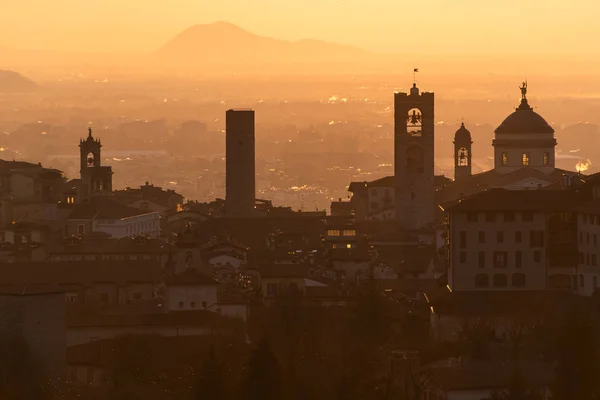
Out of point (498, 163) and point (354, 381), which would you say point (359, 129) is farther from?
point (354, 381)

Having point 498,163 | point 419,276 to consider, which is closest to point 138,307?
point 419,276

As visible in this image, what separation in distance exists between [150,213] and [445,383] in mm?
57405

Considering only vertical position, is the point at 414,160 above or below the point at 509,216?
above

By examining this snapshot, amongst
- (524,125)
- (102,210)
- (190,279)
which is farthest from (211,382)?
(524,125)

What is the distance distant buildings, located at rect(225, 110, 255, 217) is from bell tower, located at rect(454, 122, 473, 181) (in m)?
8.73

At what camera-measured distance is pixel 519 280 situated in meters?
68.6

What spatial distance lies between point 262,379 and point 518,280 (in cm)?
2035

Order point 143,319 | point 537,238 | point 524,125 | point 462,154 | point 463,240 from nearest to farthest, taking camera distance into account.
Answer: point 143,319
point 537,238
point 463,240
point 524,125
point 462,154

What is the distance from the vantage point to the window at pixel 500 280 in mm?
68562

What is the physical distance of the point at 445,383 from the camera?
1983 inches

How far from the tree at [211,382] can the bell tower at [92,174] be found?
196ft

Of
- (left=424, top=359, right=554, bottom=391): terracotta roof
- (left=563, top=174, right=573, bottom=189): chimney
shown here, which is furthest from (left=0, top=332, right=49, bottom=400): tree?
(left=563, top=174, right=573, bottom=189): chimney

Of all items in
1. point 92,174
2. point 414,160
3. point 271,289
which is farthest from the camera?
point 92,174

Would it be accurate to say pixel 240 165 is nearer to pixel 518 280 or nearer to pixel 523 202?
pixel 523 202
